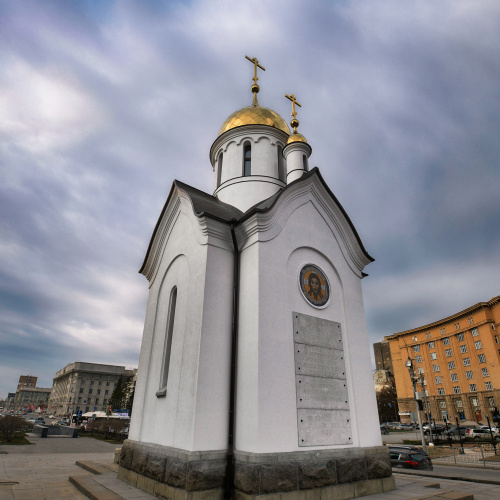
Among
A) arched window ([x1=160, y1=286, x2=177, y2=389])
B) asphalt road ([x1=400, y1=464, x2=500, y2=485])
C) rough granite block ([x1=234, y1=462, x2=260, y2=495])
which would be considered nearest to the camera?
rough granite block ([x1=234, y1=462, x2=260, y2=495])

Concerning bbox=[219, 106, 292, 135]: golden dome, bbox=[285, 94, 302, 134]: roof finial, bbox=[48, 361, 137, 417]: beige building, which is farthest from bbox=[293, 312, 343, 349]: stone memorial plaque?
bbox=[48, 361, 137, 417]: beige building

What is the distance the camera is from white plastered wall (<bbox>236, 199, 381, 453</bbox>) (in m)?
6.88

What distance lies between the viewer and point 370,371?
926 centimetres

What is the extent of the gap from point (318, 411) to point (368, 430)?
1.76 metres

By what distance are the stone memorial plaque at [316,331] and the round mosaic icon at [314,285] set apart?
1.63 feet

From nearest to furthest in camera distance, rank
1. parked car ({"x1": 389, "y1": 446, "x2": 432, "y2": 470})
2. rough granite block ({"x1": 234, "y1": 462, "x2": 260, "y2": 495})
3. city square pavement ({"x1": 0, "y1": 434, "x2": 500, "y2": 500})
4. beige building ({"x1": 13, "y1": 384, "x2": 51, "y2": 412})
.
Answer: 1. rough granite block ({"x1": 234, "y1": 462, "x2": 260, "y2": 495})
2. city square pavement ({"x1": 0, "y1": 434, "x2": 500, "y2": 500})
3. parked car ({"x1": 389, "y1": 446, "x2": 432, "y2": 470})
4. beige building ({"x1": 13, "y1": 384, "x2": 51, "y2": 412})

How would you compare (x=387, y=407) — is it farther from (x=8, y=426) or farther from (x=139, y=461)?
(x=139, y=461)

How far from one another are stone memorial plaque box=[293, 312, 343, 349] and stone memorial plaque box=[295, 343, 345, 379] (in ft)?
0.45

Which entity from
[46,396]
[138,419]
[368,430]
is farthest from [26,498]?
[46,396]

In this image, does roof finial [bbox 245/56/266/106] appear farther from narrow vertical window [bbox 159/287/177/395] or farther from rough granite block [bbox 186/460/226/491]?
rough granite block [bbox 186/460/226/491]

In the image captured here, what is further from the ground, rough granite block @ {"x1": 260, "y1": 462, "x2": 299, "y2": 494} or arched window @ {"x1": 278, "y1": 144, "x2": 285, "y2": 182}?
arched window @ {"x1": 278, "y1": 144, "x2": 285, "y2": 182}

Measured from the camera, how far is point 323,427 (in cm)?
755

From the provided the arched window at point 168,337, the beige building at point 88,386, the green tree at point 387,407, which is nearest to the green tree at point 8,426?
the arched window at point 168,337

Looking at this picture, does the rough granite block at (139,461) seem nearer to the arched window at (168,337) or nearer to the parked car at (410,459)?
the arched window at (168,337)
